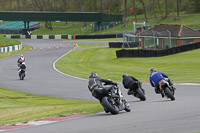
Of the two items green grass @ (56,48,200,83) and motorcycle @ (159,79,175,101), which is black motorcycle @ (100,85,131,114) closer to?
motorcycle @ (159,79,175,101)

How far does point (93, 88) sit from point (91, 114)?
35.8 inches

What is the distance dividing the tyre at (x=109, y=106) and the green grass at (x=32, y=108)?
118 centimetres

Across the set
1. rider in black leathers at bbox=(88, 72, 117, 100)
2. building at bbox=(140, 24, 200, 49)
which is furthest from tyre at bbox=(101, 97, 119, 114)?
building at bbox=(140, 24, 200, 49)

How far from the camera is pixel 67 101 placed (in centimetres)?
2094

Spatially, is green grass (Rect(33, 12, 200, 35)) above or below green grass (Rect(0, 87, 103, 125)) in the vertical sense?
above

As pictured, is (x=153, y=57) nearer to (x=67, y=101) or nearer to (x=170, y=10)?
(x=67, y=101)

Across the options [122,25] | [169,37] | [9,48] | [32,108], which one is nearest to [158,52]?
[169,37]

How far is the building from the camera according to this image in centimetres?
4866

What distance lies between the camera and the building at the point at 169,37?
48656mm

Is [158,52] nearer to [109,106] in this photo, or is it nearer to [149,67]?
[149,67]

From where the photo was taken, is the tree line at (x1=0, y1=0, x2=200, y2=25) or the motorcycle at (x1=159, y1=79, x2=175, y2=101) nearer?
the motorcycle at (x1=159, y1=79, x2=175, y2=101)

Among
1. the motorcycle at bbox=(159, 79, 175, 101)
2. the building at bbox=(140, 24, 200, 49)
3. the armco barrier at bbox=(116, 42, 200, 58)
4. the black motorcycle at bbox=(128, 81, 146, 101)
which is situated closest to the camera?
the motorcycle at bbox=(159, 79, 175, 101)

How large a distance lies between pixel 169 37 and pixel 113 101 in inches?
1387

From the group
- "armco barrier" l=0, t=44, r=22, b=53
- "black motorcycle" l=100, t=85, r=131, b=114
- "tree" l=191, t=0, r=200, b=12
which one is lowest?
"armco barrier" l=0, t=44, r=22, b=53
